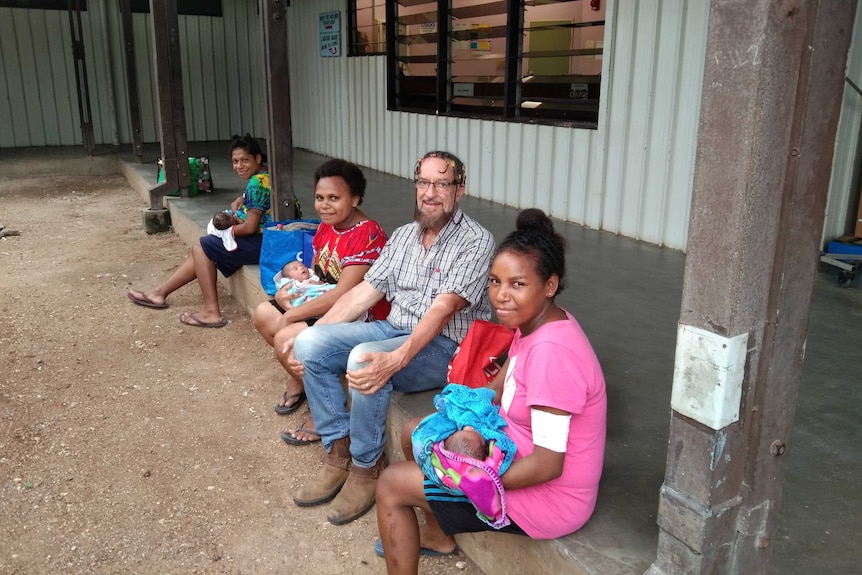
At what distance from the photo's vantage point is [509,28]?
613 cm

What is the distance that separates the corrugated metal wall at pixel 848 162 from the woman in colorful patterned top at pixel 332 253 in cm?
312

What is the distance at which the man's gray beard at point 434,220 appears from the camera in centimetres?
260

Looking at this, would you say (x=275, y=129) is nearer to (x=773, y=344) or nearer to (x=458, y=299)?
(x=458, y=299)

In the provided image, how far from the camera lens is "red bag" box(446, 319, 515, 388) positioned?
7.50 feet

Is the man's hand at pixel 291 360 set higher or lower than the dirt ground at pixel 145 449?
higher

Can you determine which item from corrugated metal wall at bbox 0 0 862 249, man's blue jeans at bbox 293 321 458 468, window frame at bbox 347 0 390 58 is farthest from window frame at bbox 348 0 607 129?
man's blue jeans at bbox 293 321 458 468

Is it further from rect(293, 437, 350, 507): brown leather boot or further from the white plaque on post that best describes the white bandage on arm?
rect(293, 437, 350, 507): brown leather boot

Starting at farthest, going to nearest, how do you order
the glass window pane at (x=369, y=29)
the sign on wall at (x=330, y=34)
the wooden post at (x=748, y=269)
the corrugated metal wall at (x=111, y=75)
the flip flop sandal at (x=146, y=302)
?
the corrugated metal wall at (x=111, y=75) → the sign on wall at (x=330, y=34) → the glass window pane at (x=369, y=29) → the flip flop sandal at (x=146, y=302) → the wooden post at (x=748, y=269)

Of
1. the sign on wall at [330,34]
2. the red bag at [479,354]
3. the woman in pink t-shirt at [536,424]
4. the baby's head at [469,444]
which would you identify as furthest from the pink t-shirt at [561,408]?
the sign on wall at [330,34]

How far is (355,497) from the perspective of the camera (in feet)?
8.60

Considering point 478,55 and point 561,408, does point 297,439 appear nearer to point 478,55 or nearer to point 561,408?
point 561,408

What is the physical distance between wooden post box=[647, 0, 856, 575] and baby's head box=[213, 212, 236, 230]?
3.38m

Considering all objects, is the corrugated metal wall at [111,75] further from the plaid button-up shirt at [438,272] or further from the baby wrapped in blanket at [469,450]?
the baby wrapped in blanket at [469,450]

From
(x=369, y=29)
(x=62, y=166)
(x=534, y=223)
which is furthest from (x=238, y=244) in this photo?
(x=62, y=166)
